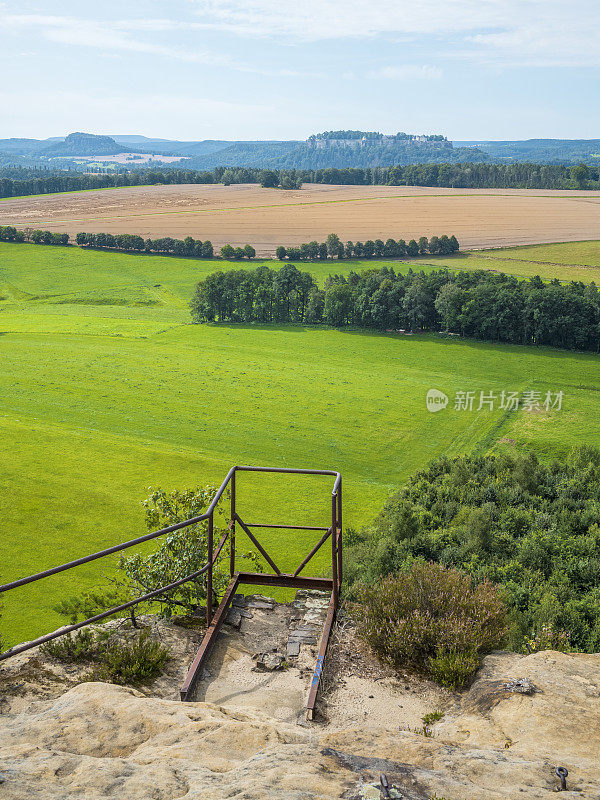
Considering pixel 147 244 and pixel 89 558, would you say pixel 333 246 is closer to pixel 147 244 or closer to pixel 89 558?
pixel 147 244

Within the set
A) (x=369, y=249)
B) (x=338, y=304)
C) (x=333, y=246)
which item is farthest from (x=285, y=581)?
(x=369, y=249)

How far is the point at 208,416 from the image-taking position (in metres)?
55.2

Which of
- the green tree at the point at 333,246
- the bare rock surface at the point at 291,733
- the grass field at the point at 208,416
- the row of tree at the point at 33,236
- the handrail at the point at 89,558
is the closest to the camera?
the bare rock surface at the point at 291,733

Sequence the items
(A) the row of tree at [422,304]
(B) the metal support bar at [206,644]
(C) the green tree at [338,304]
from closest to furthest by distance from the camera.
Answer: (B) the metal support bar at [206,644], (A) the row of tree at [422,304], (C) the green tree at [338,304]

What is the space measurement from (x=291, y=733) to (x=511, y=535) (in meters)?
22.7

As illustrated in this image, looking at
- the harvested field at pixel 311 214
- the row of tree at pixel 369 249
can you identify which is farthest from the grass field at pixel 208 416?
the harvested field at pixel 311 214

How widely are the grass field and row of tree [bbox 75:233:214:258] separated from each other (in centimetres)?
2785

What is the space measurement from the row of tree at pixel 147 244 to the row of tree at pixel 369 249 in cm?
1346

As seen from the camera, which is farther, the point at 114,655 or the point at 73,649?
the point at 73,649

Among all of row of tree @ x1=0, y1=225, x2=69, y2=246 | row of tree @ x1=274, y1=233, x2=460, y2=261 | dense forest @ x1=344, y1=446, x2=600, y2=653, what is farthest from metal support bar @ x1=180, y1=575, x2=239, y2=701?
row of tree @ x1=0, y1=225, x2=69, y2=246

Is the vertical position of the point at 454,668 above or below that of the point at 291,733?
below

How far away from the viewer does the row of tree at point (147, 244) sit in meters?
116

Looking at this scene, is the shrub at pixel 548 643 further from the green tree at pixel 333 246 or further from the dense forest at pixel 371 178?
the dense forest at pixel 371 178

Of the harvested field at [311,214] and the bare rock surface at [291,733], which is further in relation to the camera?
the harvested field at [311,214]
